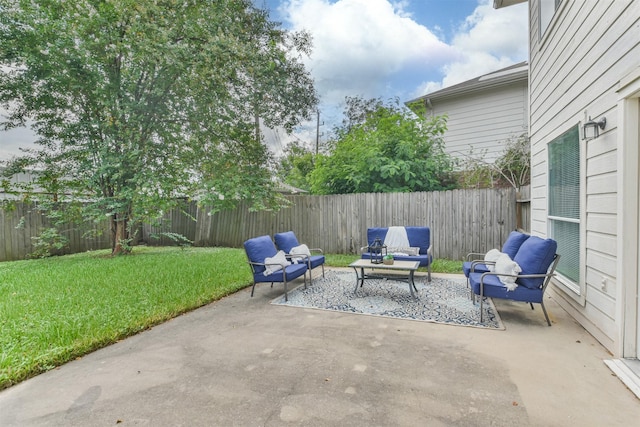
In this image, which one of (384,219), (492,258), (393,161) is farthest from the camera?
(393,161)

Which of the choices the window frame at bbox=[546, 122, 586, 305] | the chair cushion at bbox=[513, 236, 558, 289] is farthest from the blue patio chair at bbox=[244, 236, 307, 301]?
the window frame at bbox=[546, 122, 586, 305]

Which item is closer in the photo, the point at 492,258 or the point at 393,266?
the point at 492,258

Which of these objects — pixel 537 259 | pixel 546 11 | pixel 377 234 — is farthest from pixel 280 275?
pixel 546 11

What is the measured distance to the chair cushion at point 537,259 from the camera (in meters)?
3.17

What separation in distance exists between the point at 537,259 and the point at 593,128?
1.39 metres

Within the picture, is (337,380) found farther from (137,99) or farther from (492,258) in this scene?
(137,99)

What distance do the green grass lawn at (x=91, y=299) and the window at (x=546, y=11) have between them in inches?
163

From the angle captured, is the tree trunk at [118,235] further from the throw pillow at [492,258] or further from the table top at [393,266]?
the throw pillow at [492,258]

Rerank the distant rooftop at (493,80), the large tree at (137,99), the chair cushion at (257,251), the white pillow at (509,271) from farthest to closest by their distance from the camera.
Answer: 1. the distant rooftop at (493,80)
2. the large tree at (137,99)
3. the chair cushion at (257,251)
4. the white pillow at (509,271)

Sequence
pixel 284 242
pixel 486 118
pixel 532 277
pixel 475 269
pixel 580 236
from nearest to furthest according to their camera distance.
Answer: pixel 580 236 < pixel 532 277 < pixel 475 269 < pixel 284 242 < pixel 486 118

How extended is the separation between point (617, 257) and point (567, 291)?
127cm

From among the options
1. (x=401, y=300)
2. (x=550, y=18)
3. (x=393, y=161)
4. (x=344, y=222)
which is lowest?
(x=401, y=300)

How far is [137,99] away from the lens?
7375mm

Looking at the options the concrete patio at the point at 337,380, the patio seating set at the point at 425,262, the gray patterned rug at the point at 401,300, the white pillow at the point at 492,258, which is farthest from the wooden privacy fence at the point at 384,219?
the concrete patio at the point at 337,380
